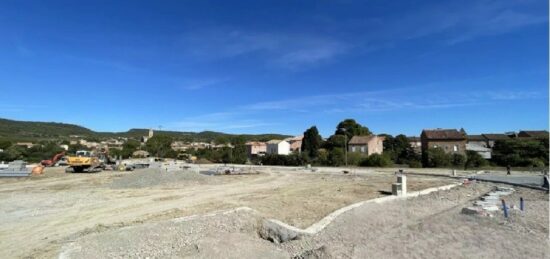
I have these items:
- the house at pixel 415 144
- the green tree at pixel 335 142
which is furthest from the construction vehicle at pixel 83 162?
the house at pixel 415 144

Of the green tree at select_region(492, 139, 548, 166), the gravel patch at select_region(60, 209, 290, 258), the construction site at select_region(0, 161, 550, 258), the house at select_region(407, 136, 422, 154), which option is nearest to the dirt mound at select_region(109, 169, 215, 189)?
the construction site at select_region(0, 161, 550, 258)

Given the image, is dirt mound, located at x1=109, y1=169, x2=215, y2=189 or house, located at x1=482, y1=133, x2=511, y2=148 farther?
house, located at x1=482, y1=133, x2=511, y2=148

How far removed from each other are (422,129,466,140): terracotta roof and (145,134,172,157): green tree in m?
58.2

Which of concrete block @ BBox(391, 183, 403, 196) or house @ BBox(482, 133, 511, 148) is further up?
house @ BBox(482, 133, 511, 148)

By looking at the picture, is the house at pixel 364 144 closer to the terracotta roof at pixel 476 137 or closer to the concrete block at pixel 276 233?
the terracotta roof at pixel 476 137

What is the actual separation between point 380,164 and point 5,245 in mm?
42190

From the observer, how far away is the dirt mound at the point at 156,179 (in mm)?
24428

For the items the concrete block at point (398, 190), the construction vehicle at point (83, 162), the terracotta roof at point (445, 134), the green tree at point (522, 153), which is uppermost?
the terracotta roof at point (445, 134)

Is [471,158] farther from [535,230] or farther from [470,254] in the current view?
[470,254]

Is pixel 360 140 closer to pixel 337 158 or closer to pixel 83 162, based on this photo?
pixel 337 158

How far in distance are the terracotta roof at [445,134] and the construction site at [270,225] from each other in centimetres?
5077

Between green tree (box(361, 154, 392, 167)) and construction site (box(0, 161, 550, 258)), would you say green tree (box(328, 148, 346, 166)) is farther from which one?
construction site (box(0, 161, 550, 258))

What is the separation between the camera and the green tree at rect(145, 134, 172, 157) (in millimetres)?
95125

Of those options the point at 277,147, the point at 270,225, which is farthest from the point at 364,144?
the point at 270,225
